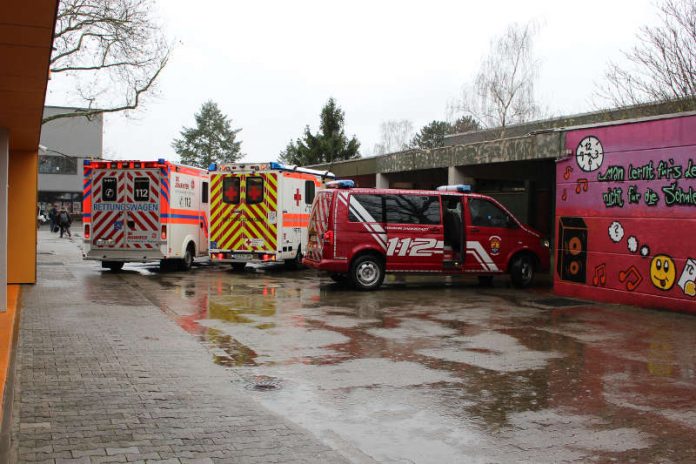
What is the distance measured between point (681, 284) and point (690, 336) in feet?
7.07

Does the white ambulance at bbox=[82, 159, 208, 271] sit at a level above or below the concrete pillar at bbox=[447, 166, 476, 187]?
below

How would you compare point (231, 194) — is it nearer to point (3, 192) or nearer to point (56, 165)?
point (3, 192)

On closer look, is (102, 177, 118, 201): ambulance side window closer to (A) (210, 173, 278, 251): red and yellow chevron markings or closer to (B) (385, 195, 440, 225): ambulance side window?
(A) (210, 173, 278, 251): red and yellow chevron markings

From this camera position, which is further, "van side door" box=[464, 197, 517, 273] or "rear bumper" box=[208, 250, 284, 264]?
"rear bumper" box=[208, 250, 284, 264]

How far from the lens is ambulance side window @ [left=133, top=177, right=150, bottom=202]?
58.5 ft

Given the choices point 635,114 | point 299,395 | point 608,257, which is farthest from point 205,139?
point 299,395

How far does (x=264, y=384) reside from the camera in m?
6.87

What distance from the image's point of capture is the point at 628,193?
12789mm

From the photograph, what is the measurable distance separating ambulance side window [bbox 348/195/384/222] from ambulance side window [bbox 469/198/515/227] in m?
2.16

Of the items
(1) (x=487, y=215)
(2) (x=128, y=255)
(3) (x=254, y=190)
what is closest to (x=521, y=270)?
(1) (x=487, y=215)

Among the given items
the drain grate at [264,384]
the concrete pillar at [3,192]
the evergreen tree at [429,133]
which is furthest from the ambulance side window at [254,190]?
the evergreen tree at [429,133]

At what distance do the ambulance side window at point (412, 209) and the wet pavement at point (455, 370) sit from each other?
176 centimetres

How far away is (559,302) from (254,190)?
28.0 ft

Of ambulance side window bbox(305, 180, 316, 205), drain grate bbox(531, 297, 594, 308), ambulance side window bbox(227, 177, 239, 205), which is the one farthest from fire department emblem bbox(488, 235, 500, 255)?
ambulance side window bbox(227, 177, 239, 205)
